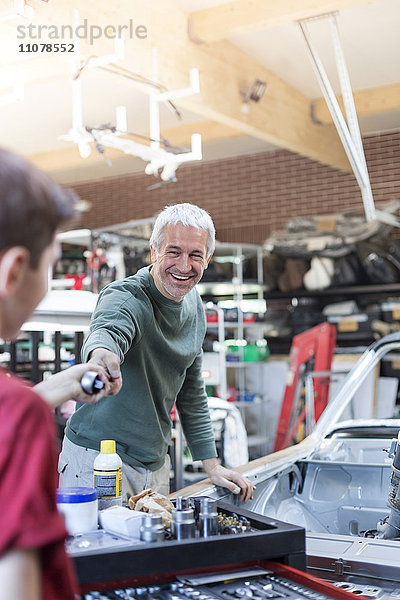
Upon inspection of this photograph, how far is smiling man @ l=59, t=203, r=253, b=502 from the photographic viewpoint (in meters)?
2.39

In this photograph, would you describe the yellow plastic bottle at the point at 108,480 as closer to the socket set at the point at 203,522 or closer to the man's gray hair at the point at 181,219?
the socket set at the point at 203,522

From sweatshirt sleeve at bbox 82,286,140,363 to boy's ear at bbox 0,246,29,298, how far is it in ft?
3.55

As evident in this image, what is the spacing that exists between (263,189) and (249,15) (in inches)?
195

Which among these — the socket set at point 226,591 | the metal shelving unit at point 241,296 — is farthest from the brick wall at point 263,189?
the socket set at point 226,591

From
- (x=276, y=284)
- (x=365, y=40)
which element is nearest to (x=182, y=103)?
(x=365, y=40)

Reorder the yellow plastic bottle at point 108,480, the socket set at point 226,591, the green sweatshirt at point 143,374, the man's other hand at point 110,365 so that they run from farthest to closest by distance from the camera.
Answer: the green sweatshirt at point 143,374
the yellow plastic bottle at point 108,480
the man's other hand at point 110,365
the socket set at point 226,591

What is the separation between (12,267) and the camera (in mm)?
795

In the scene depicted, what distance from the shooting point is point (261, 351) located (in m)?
9.31

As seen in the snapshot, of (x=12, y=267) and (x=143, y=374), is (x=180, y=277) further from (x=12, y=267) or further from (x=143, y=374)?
(x=12, y=267)

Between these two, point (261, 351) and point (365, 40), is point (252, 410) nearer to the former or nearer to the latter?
point (261, 351)

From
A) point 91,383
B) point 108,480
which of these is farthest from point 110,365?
point 108,480

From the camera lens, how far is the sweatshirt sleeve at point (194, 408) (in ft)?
9.00

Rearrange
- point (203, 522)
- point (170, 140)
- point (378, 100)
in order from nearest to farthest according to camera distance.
Result: point (203, 522) < point (378, 100) < point (170, 140)

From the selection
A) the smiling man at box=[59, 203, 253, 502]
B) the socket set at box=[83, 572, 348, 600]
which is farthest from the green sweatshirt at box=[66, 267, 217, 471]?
the socket set at box=[83, 572, 348, 600]
